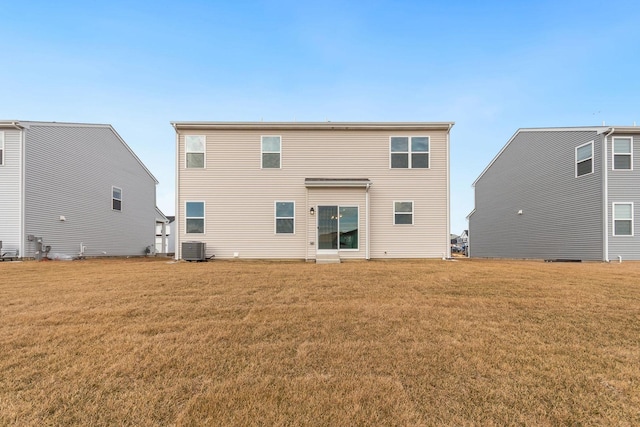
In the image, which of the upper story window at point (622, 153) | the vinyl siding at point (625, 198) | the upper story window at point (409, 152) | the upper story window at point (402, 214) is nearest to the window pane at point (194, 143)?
the upper story window at point (409, 152)

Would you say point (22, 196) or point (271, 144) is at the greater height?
point (271, 144)

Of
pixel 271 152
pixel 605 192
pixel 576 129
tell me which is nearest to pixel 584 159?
pixel 576 129

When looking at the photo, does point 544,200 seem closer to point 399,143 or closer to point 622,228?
point 622,228

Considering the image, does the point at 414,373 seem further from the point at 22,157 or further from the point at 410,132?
the point at 22,157

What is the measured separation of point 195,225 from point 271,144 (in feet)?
15.3

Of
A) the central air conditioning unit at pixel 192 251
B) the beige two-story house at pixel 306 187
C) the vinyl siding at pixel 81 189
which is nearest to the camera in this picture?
the central air conditioning unit at pixel 192 251

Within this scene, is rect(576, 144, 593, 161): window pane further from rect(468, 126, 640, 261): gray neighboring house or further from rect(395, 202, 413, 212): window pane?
rect(395, 202, 413, 212): window pane

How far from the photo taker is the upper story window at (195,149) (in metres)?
12.1

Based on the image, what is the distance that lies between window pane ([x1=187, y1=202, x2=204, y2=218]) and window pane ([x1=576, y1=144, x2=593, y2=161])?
17.5m

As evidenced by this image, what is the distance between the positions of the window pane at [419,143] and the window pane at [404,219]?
9.27 feet

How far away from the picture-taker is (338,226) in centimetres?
1162

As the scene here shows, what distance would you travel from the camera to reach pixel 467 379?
2.55 m

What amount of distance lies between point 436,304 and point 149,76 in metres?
17.1

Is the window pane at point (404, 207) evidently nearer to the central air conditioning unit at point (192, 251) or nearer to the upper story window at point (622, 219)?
the central air conditioning unit at point (192, 251)
